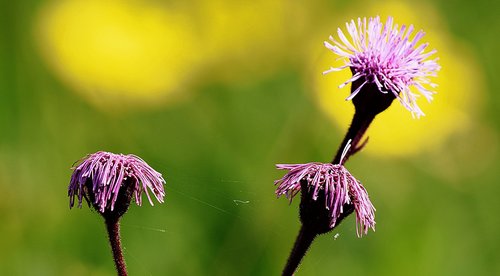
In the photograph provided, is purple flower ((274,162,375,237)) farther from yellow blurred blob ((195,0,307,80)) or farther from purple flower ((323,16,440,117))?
yellow blurred blob ((195,0,307,80))

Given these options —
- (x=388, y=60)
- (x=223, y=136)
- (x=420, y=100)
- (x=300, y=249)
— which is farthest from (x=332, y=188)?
(x=420, y=100)

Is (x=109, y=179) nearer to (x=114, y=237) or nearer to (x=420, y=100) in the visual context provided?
(x=114, y=237)

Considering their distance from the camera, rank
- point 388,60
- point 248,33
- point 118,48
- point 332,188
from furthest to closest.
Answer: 1. point 248,33
2. point 118,48
3. point 388,60
4. point 332,188

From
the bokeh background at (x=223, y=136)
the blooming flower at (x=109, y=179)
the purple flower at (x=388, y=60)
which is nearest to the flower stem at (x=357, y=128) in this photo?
the purple flower at (x=388, y=60)

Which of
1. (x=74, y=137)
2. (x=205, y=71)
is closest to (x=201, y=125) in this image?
(x=205, y=71)

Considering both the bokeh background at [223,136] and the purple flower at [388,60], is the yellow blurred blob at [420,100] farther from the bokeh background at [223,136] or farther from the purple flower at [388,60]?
the purple flower at [388,60]

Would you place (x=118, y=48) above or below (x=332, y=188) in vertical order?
below

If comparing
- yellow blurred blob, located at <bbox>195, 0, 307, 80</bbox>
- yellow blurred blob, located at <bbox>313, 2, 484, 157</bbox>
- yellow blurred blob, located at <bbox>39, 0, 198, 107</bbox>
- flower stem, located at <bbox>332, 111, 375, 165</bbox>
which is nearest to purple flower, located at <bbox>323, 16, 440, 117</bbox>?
flower stem, located at <bbox>332, 111, 375, 165</bbox>
